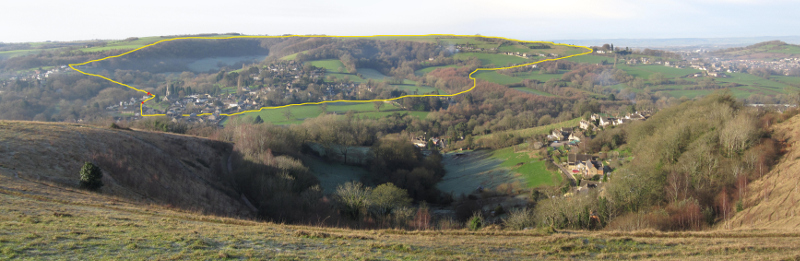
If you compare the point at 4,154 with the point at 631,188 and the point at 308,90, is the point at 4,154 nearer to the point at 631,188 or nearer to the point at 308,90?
the point at 631,188

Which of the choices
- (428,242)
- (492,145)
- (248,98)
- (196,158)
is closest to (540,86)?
(492,145)

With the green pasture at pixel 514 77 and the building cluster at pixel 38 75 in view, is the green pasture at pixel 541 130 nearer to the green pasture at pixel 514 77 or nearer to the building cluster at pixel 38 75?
the green pasture at pixel 514 77

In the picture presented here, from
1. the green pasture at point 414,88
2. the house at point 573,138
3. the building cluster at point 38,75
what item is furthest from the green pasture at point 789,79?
the building cluster at point 38,75

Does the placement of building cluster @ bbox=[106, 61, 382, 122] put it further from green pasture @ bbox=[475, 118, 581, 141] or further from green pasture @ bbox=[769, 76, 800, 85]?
green pasture @ bbox=[769, 76, 800, 85]

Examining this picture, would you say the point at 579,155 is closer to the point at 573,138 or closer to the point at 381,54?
the point at 573,138

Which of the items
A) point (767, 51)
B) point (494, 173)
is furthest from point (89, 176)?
point (767, 51)

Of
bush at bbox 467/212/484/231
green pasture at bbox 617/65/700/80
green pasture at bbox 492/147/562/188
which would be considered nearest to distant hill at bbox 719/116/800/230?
bush at bbox 467/212/484/231
